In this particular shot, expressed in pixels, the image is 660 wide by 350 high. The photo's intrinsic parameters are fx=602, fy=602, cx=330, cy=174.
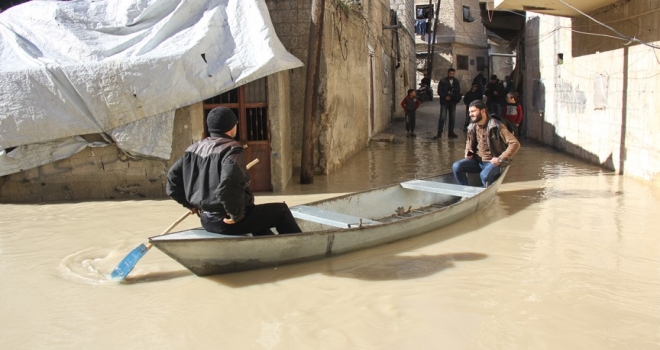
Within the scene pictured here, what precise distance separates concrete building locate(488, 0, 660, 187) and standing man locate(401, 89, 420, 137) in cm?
296

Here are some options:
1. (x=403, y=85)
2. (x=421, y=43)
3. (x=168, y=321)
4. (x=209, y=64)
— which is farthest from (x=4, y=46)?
(x=421, y=43)

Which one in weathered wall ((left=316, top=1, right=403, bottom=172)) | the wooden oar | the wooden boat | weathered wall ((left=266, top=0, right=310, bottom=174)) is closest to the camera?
the wooden boat

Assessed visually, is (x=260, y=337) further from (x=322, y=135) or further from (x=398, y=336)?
(x=322, y=135)

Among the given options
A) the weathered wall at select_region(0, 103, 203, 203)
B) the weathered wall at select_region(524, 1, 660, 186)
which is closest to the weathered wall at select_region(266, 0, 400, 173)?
the weathered wall at select_region(0, 103, 203, 203)

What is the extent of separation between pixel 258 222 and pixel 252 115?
3.98 metres

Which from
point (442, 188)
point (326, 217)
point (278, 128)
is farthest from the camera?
point (278, 128)

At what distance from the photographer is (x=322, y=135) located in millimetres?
9664

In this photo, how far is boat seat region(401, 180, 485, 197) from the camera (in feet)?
22.8

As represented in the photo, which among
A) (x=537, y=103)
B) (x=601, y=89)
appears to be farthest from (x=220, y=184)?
(x=537, y=103)

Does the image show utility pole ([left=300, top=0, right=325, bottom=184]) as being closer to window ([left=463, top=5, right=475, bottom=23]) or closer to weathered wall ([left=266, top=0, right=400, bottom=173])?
weathered wall ([left=266, top=0, right=400, bottom=173])

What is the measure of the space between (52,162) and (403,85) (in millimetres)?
16029

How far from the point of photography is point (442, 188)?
23.2 feet

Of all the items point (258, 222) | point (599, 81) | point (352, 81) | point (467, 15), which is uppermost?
point (467, 15)

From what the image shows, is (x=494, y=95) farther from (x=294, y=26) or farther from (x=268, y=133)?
(x=268, y=133)
